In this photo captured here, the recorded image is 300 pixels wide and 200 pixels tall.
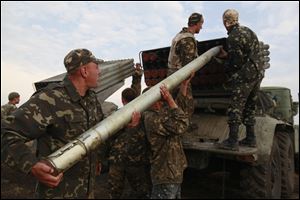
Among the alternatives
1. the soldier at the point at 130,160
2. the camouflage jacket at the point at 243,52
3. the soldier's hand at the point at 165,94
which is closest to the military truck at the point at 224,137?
the camouflage jacket at the point at 243,52

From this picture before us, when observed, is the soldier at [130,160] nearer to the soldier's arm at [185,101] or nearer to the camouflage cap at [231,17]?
the soldier's arm at [185,101]

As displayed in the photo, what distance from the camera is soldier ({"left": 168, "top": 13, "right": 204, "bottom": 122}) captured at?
481 cm

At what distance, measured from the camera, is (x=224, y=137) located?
5.21m

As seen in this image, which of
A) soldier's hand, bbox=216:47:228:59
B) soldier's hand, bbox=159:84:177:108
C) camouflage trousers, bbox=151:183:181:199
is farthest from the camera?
soldier's hand, bbox=216:47:228:59

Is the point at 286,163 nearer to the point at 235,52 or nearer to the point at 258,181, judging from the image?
the point at 258,181

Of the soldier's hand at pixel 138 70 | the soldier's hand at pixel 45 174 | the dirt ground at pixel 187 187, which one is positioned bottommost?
the dirt ground at pixel 187 187

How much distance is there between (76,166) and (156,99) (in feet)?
4.33

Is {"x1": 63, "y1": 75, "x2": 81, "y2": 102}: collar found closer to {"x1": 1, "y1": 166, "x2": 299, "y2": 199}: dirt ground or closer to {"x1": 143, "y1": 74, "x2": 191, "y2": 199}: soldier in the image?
{"x1": 143, "y1": 74, "x2": 191, "y2": 199}: soldier

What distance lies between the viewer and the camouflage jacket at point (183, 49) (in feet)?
15.8

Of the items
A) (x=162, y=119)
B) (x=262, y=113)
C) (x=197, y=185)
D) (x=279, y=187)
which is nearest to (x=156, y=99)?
(x=162, y=119)

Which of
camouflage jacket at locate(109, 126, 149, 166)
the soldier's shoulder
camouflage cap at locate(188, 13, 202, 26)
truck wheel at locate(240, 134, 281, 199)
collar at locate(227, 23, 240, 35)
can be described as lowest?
truck wheel at locate(240, 134, 281, 199)

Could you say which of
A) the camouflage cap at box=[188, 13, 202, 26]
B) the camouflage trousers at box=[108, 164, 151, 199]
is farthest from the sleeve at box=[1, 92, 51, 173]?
the camouflage cap at box=[188, 13, 202, 26]

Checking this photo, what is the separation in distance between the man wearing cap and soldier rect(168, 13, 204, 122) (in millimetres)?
2226

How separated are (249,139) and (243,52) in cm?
127
